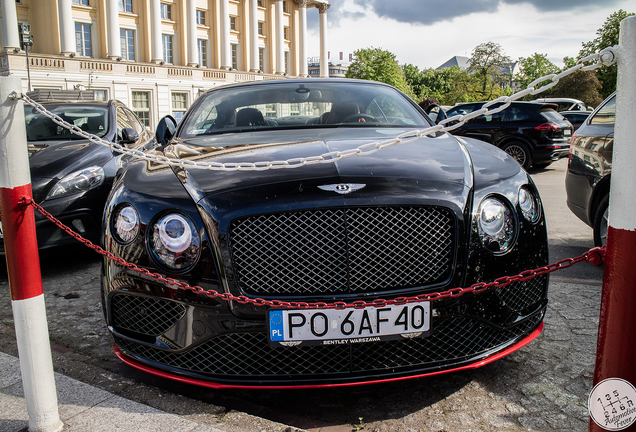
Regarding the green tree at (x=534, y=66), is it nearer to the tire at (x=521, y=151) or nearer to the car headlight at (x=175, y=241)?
the tire at (x=521, y=151)

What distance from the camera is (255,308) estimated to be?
2164 millimetres

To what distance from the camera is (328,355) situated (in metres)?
2.22

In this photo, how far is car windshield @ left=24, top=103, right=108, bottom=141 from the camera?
590cm

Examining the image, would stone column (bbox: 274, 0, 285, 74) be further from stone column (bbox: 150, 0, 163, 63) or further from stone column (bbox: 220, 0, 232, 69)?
stone column (bbox: 150, 0, 163, 63)

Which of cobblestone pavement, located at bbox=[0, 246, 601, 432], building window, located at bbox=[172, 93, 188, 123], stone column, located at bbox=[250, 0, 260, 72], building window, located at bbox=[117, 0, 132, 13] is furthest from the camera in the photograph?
stone column, located at bbox=[250, 0, 260, 72]

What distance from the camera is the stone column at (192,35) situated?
49.5 m

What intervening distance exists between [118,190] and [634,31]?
7.05ft

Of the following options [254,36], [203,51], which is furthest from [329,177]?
[254,36]

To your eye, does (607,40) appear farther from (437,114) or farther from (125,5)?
(437,114)

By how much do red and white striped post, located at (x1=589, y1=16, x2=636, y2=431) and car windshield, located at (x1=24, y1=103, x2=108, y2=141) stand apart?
546 cm

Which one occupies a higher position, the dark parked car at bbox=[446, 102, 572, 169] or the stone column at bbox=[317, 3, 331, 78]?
the stone column at bbox=[317, 3, 331, 78]

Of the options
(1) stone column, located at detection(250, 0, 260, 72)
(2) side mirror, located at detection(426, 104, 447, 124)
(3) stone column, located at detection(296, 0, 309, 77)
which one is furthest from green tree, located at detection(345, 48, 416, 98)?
(2) side mirror, located at detection(426, 104, 447, 124)

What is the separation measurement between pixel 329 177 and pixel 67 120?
4.86 m

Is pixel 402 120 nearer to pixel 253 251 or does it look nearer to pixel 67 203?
pixel 253 251
